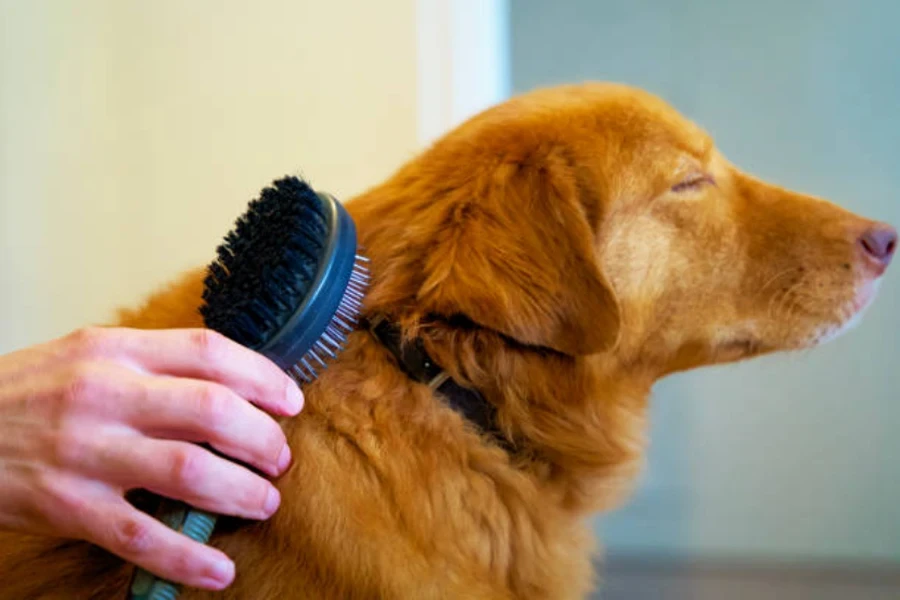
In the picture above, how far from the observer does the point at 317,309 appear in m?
0.60

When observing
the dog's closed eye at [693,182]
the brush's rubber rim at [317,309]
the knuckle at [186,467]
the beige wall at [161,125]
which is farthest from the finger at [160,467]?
the beige wall at [161,125]

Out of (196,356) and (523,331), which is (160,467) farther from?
(523,331)

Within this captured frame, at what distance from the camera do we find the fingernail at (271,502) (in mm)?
583

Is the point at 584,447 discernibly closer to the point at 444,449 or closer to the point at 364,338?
the point at 444,449

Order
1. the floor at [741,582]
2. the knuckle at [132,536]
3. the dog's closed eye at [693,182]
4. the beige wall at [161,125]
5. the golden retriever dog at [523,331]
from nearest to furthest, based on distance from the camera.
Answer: the knuckle at [132,536], the golden retriever dog at [523,331], the dog's closed eye at [693,182], the beige wall at [161,125], the floor at [741,582]

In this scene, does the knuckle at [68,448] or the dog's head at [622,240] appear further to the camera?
the dog's head at [622,240]

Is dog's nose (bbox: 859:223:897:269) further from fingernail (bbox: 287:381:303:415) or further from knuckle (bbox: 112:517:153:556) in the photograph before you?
knuckle (bbox: 112:517:153:556)

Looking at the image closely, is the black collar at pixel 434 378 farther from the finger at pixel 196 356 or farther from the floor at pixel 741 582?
the floor at pixel 741 582

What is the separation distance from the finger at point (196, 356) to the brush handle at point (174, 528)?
10cm

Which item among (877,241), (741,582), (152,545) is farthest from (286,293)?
(741,582)

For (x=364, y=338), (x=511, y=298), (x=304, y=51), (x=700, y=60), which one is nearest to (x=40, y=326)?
(x=304, y=51)

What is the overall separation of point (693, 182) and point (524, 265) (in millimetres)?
313

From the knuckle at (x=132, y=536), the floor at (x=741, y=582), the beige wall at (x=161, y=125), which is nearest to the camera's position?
the knuckle at (x=132, y=536)

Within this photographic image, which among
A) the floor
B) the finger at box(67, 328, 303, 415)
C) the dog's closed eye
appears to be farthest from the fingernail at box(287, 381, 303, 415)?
the floor
